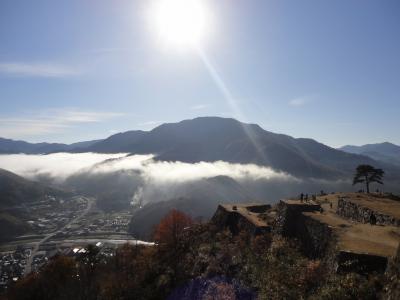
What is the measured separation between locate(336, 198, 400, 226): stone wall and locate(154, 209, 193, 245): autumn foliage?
2859 cm

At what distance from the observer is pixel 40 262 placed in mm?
153875

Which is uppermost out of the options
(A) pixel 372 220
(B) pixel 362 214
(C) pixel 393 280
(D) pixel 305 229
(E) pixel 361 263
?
(C) pixel 393 280

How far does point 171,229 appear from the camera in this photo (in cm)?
6506

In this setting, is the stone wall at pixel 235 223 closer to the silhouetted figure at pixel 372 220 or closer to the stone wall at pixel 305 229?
the stone wall at pixel 305 229

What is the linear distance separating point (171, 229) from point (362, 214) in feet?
123

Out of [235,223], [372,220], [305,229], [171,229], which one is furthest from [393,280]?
[171,229]

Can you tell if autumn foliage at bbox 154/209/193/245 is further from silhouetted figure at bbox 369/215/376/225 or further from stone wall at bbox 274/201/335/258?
silhouetted figure at bbox 369/215/376/225

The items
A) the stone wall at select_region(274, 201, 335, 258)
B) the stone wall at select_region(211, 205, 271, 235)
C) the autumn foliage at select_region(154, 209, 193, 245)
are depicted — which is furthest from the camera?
the autumn foliage at select_region(154, 209, 193, 245)

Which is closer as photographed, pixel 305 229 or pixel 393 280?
pixel 393 280

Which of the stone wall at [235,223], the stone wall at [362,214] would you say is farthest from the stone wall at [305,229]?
the stone wall at [362,214]

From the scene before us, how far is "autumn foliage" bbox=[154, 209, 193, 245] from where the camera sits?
61625mm

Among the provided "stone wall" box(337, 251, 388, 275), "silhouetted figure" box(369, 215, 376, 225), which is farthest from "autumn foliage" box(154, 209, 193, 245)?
"stone wall" box(337, 251, 388, 275)

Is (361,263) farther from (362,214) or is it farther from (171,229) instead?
(171,229)

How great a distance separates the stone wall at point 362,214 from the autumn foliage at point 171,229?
2859 centimetres
